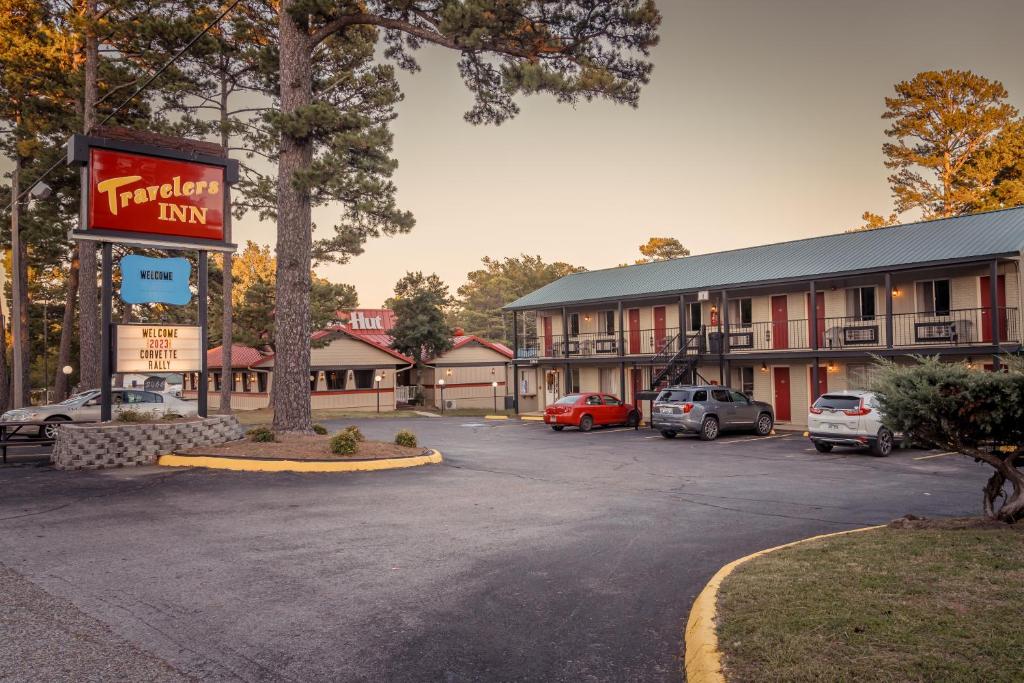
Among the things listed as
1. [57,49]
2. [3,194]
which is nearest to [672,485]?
[57,49]

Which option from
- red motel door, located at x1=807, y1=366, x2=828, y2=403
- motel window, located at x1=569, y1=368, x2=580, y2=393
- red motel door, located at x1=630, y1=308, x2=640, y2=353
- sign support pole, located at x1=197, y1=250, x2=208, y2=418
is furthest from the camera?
motel window, located at x1=569, y1=368, x2=580, y2=393

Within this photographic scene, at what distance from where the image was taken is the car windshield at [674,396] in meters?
23.3

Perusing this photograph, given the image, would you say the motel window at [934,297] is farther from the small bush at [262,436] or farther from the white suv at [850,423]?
the small bush at [262,436]

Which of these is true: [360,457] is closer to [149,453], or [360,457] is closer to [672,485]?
[149,453]

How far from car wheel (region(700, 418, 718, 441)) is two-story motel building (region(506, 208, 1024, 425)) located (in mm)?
4163

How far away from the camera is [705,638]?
16.9ft

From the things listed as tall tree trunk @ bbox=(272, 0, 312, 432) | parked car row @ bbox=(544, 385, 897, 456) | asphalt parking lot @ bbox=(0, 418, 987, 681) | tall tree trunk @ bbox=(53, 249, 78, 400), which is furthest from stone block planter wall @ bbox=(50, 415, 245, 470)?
tall tree trunk @ bbox=(53, 249, 78, 400)

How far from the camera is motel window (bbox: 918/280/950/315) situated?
2481 centimetres

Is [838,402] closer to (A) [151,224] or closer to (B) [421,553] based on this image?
(B) [421,553]

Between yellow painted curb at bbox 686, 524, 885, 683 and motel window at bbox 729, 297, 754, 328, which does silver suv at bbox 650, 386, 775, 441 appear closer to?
motel window at bbox 729, 297, 754, 328

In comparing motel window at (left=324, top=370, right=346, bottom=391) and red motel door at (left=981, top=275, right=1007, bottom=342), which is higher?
red motel door at (left=981, top=275, right=1007, bottom=342)

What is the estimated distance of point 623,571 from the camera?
24.3 ft

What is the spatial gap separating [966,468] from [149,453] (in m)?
17.6

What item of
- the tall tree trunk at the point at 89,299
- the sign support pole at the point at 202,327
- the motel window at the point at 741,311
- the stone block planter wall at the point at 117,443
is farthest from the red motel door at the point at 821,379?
the tall tree trunk at the point at 89,299
